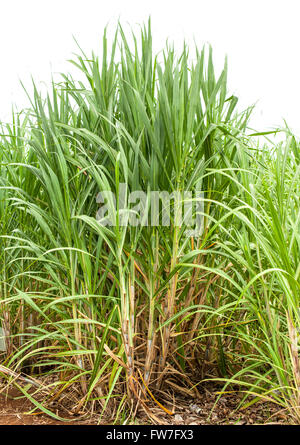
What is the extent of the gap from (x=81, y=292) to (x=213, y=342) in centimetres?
46

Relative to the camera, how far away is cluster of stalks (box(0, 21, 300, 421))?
1158mm

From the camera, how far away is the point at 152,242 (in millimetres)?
1238

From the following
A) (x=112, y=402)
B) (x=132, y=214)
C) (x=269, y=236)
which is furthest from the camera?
(x=112, y=402)

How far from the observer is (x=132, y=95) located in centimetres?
127

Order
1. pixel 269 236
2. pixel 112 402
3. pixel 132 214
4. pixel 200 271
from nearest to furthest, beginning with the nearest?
1. pixel 269 236
2. pixel 132 214
3. pixel 112 402
4. pixel 200 271

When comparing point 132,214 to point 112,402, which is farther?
point 112,402

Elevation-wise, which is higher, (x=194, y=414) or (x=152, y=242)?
(x=152, y=242)

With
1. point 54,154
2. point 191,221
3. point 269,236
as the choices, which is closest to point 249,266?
point 269,236

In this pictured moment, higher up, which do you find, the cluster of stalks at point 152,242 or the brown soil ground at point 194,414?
the cluster of stalks at point 152,242

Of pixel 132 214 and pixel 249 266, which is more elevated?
pixel 132 214

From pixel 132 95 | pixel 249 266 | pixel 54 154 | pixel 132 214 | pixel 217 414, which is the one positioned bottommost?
Result: pixel 217 414

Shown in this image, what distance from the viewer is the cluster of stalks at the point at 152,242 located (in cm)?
116

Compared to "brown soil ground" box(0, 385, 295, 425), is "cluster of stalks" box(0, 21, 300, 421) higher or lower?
higher
